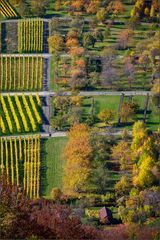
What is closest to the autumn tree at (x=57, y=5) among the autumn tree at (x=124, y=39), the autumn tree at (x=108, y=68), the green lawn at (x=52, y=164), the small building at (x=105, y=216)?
the autumn tree at (x=124, y=39)

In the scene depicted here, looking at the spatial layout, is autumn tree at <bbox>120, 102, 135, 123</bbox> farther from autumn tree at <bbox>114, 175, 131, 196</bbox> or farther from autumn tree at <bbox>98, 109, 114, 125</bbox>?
autumn tree at <bbox>114, 175, 131, 196</bbox>

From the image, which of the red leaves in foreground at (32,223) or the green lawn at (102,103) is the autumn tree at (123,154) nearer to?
the green lawn at (102,103)

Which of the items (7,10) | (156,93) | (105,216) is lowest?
(105,216)

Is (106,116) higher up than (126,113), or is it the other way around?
(126,113)

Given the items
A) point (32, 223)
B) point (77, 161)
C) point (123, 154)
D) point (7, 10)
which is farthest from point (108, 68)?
point (32, 223)

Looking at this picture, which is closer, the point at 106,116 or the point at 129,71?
the point at 106,116

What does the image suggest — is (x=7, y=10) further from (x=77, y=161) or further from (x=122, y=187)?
(x=122, y=187)

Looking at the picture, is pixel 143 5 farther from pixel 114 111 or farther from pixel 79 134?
pixel 79 134
